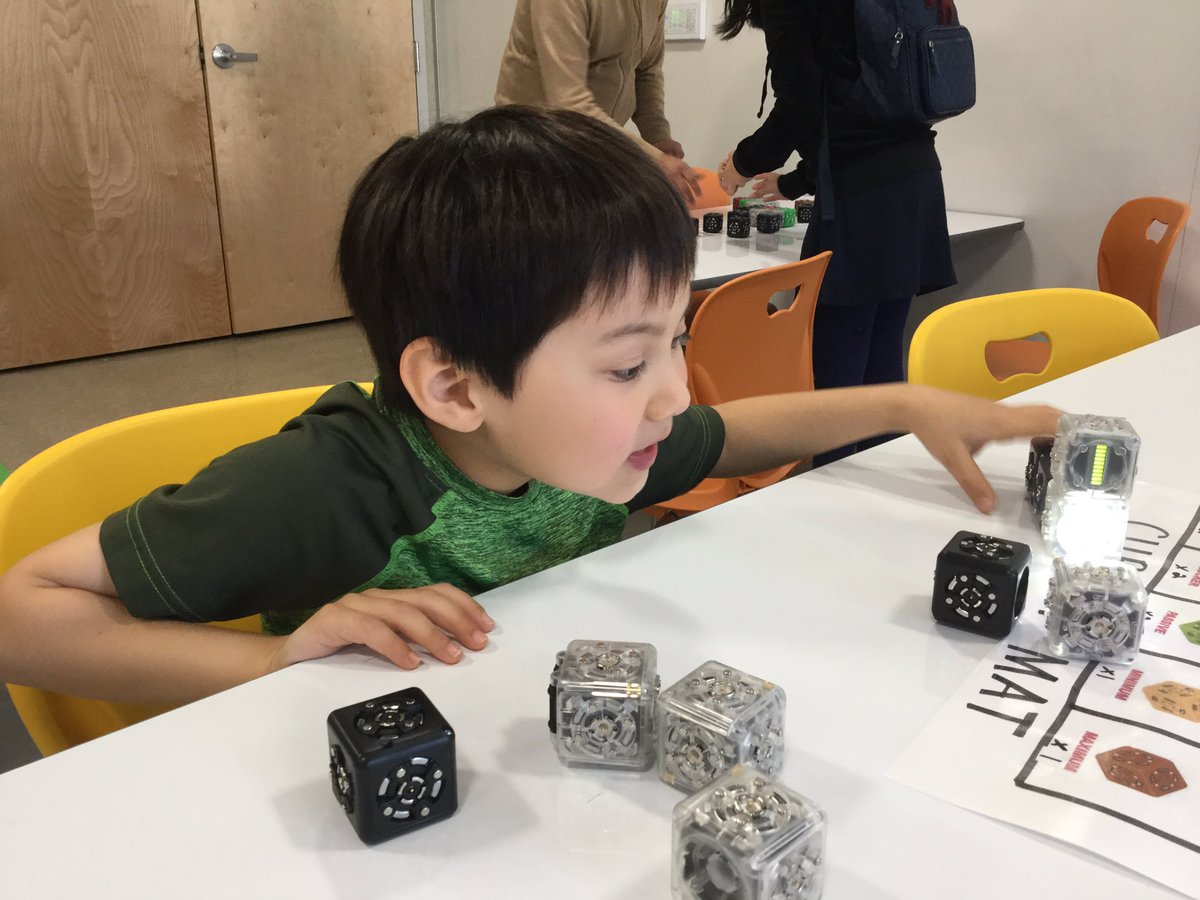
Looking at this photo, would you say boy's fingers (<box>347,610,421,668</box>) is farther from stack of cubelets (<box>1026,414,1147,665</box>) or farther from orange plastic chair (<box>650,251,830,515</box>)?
orange plastic chair (<box>650,251,830,515</box>)

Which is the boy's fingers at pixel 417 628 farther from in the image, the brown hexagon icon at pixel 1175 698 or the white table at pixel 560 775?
the brown hexagon icon at pixel 1175 698

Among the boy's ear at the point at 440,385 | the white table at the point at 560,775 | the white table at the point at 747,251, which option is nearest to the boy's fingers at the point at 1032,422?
the white table at the point at 560,775

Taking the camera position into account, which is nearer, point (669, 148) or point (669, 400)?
point (669, 400)

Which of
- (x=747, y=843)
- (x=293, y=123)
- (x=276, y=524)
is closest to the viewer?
(x=747, y=843)

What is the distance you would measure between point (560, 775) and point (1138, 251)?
2.68 meters

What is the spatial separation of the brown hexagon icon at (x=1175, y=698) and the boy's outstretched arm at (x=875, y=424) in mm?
298

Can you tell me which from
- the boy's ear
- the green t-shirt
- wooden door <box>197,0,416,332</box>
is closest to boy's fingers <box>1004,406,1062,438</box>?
the green t-shirt

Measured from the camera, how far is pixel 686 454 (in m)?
1.05

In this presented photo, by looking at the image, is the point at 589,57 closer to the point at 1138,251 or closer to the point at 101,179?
the point at 1138,251

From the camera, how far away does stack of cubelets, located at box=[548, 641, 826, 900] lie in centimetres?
44

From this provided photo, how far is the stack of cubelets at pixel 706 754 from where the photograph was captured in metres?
0.44

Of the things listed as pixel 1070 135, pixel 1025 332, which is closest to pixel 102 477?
pixel 1025 332

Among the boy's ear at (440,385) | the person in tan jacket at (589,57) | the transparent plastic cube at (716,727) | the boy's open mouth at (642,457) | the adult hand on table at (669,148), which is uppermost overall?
the person in tan jacket at (589,57)

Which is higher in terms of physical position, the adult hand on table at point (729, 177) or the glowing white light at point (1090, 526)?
the adult hand on table at point (729, 177)
